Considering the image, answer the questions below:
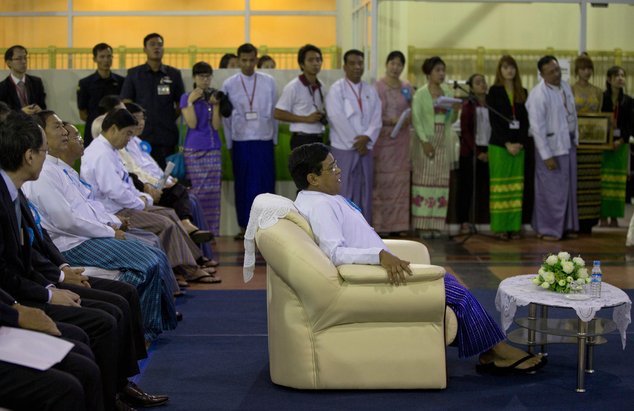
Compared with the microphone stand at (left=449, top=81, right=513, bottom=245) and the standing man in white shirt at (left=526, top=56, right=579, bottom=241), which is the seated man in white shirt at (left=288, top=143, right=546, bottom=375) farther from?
the standing man in white shirt at (left=526, top=56, right=579, bottom=241)

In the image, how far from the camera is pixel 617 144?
7129mm

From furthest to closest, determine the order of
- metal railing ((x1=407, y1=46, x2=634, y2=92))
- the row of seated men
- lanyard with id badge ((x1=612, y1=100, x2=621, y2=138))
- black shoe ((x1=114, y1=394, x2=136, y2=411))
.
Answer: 1. metal railing ((x1=407, y1=46, x2=634, y2=92))
2. lanyard with id badge ((x1=612, y1=100, x2=621, y2=138))
3. black shoe ((x1=114, y1=394, x2=136, y2=411))
4. the row of seated men

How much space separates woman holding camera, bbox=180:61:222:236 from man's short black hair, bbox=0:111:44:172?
3.81m

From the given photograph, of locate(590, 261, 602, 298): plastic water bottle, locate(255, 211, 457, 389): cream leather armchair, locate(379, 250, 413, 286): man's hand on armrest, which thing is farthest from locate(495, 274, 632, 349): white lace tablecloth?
locate(379, 250, 413, 286): man's hand on armrest

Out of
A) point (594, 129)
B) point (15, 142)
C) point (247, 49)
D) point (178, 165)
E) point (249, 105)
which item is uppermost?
point (247, 49)

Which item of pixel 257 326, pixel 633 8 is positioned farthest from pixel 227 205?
pixel 633 8

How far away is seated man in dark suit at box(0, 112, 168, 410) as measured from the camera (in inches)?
94.4

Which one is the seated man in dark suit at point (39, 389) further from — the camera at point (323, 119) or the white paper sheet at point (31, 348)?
the camera at point (323, 119)

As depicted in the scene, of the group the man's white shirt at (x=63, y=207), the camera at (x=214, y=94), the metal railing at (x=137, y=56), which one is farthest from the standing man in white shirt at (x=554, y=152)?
the man's white shirt at (x=63, y=207)

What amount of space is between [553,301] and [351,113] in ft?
11.8

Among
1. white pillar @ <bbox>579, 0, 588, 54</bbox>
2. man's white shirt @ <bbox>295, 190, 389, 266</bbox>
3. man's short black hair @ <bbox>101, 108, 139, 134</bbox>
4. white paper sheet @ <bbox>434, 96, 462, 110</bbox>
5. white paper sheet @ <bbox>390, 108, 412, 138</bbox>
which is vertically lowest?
man's white shirt @ <bbox>295, 190, 389, 266</bbox>

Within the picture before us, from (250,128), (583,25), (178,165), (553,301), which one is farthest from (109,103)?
(583,25)

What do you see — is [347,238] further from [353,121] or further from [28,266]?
[353,121]

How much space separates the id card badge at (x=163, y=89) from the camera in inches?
251
